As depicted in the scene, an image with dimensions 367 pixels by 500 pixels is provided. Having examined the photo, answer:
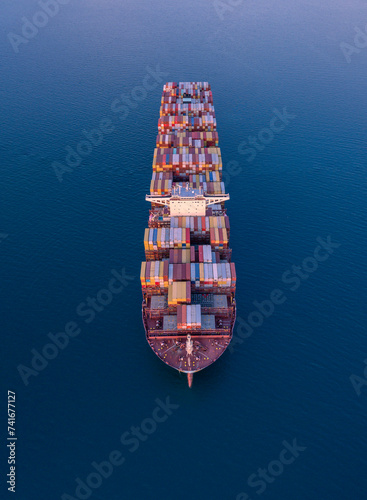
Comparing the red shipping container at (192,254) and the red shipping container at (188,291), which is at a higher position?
the red shipping container at (192,254)

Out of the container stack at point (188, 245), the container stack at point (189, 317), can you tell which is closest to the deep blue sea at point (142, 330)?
the container stack at point (188, 245)

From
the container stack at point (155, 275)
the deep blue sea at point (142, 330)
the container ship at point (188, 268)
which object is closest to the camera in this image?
the deep blue sea at point (142, 330)

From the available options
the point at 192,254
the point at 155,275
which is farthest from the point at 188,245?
the point at 155,275

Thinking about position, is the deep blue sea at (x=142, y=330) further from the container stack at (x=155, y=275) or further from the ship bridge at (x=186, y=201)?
the ship bridge at (x=186, y=201)

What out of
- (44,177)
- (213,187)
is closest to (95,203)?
(44,177)

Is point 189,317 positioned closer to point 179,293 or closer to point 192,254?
point 179,293

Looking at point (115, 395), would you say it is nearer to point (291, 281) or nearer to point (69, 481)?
point (69, 481)

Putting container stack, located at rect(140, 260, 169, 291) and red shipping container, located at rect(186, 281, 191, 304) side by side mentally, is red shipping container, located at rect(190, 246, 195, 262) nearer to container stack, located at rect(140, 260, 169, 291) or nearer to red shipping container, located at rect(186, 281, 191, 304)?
container stack, located at rect(140, 260, 169, 291)
